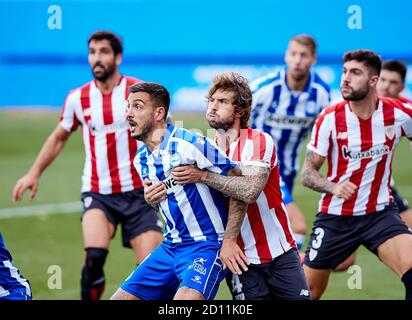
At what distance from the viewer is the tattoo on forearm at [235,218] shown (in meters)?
5.84

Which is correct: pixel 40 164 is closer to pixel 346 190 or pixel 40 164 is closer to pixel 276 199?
pixel 276 199

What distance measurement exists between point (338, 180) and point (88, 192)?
2.45 metres

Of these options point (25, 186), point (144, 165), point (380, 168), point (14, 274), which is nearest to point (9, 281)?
point (14, 274)

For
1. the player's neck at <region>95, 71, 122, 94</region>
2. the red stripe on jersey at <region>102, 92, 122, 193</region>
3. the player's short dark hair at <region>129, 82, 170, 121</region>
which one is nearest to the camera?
the player's short dark hair at <region>129, 82, 170, 121</region>

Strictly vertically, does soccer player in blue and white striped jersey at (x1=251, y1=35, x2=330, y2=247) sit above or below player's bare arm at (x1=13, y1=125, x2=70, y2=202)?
above

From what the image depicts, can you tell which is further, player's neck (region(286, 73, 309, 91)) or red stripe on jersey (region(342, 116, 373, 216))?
player's neck (region(286, 73, 309, 91))

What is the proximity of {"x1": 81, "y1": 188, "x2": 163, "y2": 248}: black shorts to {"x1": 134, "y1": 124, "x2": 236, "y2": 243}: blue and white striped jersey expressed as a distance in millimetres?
2160

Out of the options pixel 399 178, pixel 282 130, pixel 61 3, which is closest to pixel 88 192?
pixel 282 130

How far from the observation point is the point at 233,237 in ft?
19.2

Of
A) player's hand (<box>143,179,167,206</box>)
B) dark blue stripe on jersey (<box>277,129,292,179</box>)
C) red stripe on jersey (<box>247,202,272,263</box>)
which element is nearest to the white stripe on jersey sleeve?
player's hand (<box>143,179,167,206</box>)

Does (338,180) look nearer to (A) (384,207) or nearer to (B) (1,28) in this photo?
(A) (384,207)

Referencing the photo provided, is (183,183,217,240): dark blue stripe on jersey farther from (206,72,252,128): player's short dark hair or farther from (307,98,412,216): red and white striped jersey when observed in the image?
(307,98,412,216): red and white striped jersey

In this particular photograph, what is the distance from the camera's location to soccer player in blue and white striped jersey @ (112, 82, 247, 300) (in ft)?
19.4

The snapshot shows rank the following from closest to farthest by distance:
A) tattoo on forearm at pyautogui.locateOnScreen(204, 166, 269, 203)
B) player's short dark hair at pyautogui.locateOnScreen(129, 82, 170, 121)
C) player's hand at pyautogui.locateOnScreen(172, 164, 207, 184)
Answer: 1. tattoo on forearm at pyautogui.locateOnScreen(204, 166, 269, 203)
2. player's hand at pyautogui.locateOnScreen(172, 164, 207, 184)
3. player's short dark hair at pyautogui.locateOnScreen(129, 82, 170, 121)
